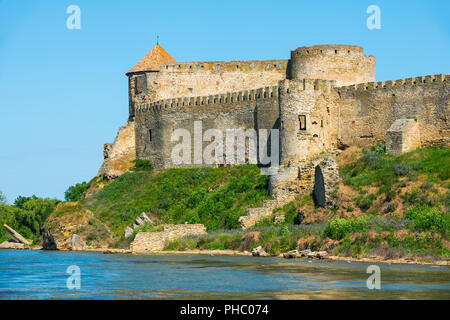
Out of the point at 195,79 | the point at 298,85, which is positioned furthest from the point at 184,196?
the point at 195,79

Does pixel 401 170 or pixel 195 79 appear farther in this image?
pixel 195 79

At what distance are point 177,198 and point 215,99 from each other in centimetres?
649

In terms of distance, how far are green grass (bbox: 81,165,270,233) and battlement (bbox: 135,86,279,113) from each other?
3.78 meters

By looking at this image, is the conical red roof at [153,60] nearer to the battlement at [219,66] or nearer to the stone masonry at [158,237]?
the battlement at [219,66]

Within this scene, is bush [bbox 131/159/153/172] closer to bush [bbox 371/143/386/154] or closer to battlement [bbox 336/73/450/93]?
battlement [bbox 336/73/450/93]

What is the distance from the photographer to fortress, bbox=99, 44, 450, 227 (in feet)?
126

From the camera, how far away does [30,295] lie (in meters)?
20.7

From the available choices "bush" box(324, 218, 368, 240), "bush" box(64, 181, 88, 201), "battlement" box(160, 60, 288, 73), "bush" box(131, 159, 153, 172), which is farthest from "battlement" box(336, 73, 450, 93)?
"bush" box(64, 181, 88, 201)

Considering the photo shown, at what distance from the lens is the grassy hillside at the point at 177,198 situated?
129 ft

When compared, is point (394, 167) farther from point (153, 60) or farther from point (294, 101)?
point (153, 60)

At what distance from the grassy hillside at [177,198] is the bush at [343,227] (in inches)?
275

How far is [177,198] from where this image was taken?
43.2 metres

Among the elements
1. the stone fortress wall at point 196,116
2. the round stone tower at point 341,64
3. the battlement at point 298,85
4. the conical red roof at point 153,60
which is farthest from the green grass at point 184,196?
the conical red roof at point 153,60
